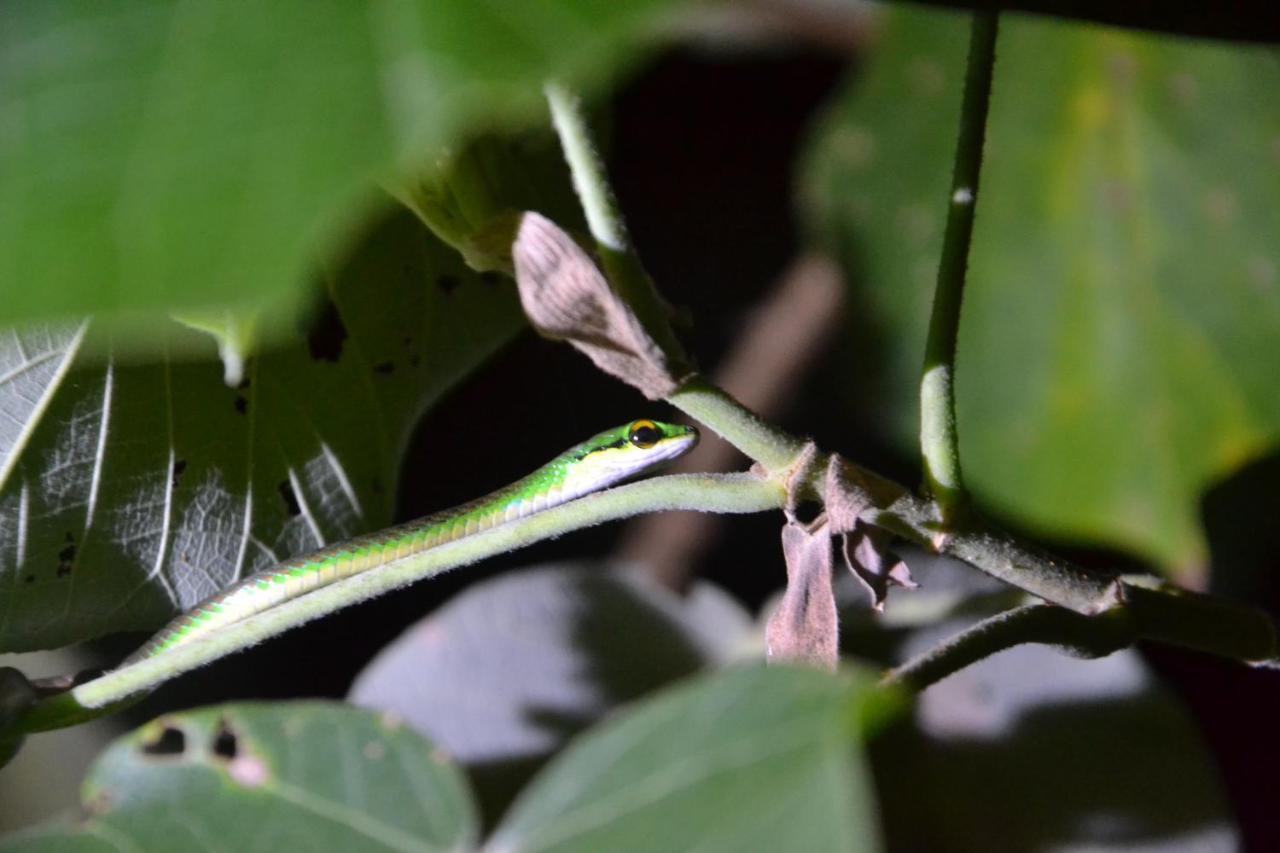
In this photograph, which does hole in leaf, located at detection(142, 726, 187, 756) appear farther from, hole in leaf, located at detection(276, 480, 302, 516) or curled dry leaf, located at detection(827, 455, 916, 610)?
curled dry leaf, located at detection(827, 455, 916, 610)

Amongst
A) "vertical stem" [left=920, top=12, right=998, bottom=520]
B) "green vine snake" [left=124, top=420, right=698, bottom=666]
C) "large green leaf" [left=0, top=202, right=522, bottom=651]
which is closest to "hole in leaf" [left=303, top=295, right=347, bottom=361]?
"large green leaf" [left=0, top=202, right=522, bottom=651]

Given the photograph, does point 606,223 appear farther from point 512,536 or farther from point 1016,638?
point 1016,638

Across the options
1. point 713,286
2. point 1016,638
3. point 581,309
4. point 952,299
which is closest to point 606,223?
point 581,309

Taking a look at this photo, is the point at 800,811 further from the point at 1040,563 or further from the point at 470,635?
the point at 470,635

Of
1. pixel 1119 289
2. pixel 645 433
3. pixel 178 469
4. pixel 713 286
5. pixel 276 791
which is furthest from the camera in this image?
pixel 713 286

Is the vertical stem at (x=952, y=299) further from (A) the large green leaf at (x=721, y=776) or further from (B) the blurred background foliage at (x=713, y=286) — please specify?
(A) the large green leaf at (x=721, y=776)

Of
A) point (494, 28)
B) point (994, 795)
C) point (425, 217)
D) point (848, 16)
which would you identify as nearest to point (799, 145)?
point (848, 16)
